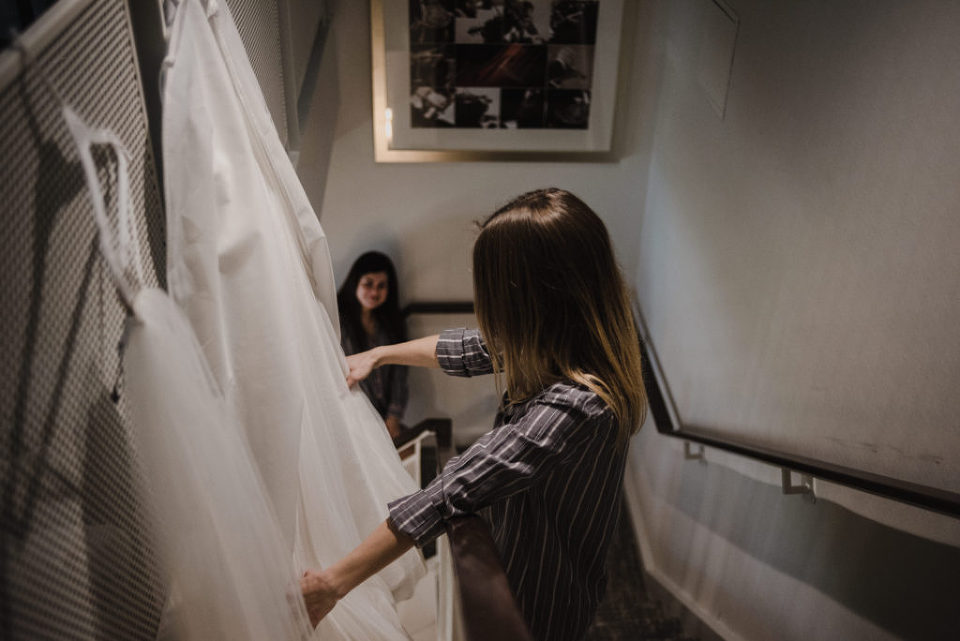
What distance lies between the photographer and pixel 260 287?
86 cm

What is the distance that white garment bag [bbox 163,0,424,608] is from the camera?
2.51ft

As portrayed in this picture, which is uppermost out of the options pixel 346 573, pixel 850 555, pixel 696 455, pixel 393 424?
pixel 346 573

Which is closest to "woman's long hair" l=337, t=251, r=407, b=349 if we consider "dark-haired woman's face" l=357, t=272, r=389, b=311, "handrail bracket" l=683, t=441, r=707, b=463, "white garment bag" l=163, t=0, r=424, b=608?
"dark-haired woman's face" l=357, t=272, r=389, b=311

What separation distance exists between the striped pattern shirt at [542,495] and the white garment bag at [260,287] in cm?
18

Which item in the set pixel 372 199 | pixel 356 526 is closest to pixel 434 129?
pixel 372 199

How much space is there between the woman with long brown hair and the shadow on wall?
56 centimetres

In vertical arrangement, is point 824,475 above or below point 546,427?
below

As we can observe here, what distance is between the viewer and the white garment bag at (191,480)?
2.10 feet

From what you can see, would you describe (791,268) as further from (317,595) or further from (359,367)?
(317,595)

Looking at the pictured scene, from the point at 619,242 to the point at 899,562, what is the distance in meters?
2.20

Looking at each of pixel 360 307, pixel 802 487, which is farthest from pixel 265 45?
pixel 360 307

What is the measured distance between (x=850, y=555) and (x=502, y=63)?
7.27ft

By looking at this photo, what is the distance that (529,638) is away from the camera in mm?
703

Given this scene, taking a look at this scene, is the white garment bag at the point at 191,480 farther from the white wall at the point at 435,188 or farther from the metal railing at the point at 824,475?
the white wall at the point at 435,188
